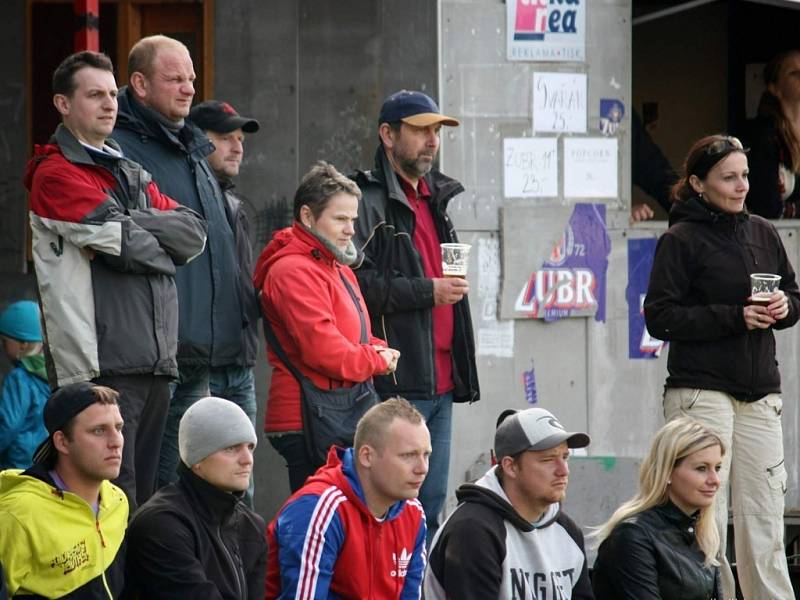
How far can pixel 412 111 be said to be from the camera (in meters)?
8.07

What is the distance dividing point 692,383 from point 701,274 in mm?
547

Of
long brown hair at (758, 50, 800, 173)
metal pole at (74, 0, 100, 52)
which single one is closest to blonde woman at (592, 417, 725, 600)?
metal pole at (74, 0, 100, 52)

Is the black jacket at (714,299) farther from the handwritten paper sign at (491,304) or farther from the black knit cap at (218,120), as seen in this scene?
the black knit cap at (218,120)

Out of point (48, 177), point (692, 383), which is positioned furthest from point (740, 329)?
point (48, 177)

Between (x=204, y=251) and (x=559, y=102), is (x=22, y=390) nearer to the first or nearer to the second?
(x=204, y=251)

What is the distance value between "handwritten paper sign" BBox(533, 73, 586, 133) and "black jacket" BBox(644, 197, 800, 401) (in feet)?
4.47

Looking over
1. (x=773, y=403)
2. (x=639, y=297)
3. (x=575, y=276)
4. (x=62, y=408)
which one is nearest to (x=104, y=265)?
(x=62, y=408)

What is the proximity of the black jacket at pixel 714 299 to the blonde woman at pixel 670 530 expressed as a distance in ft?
3.94

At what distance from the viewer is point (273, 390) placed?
7.37m

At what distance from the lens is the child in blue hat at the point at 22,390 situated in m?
8.16

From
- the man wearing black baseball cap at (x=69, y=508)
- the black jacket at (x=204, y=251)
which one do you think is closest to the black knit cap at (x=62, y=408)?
the man wearing black baseball cap at (x=69, y=508)

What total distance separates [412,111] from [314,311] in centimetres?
135

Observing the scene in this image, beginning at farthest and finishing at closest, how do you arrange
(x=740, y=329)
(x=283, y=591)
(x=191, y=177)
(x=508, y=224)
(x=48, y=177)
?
(x=508, y=224) → (x=740, y=329) → (x=191, y=177) → (x=48, y=177) → (x=283, y=591)

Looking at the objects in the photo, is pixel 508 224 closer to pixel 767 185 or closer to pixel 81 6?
pixel 767 185
